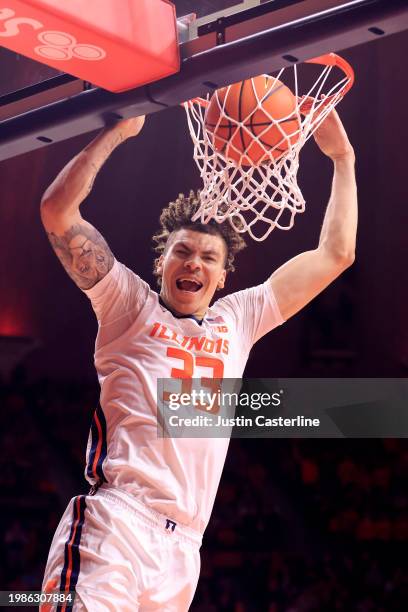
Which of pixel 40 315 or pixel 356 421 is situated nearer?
pixel 356 421

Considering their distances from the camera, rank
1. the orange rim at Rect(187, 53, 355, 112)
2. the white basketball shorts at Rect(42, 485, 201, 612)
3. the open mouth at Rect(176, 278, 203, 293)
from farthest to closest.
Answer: the open mouth at Rect(176, 278, 203, 293) < the orange rim at Rect(187, 53, 355, 112) < the white basketball shorts at Rect(42, 485, 201, 612)

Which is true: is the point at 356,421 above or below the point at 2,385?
below

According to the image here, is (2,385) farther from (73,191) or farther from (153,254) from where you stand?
(73,191)

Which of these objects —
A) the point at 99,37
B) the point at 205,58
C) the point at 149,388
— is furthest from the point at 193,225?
the point at 99,37

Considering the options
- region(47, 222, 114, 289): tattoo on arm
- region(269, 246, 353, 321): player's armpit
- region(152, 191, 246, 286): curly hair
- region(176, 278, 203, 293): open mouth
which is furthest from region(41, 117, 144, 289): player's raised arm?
region(269, 246, 353, 321): player's armpit

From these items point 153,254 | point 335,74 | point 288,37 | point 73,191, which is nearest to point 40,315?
point 153,254

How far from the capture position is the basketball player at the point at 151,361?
2.58 meters

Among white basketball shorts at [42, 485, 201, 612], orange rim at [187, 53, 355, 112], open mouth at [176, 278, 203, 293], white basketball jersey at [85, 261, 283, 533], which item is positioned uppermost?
orange rim at [187, 53, 355, 112]

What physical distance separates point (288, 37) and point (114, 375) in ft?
4.09

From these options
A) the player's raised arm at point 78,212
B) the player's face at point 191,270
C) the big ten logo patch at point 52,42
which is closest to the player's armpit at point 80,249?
the player's raised arm at point 78,212

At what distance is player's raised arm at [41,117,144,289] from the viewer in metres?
2.70

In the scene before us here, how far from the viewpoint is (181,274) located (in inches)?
119

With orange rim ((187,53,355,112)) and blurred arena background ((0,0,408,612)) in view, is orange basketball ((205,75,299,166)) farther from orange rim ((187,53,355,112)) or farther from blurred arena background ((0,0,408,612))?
blurred arena background ((0,0,408,612))

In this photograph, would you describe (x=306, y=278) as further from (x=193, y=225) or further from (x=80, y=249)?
(x=80, y=249)
